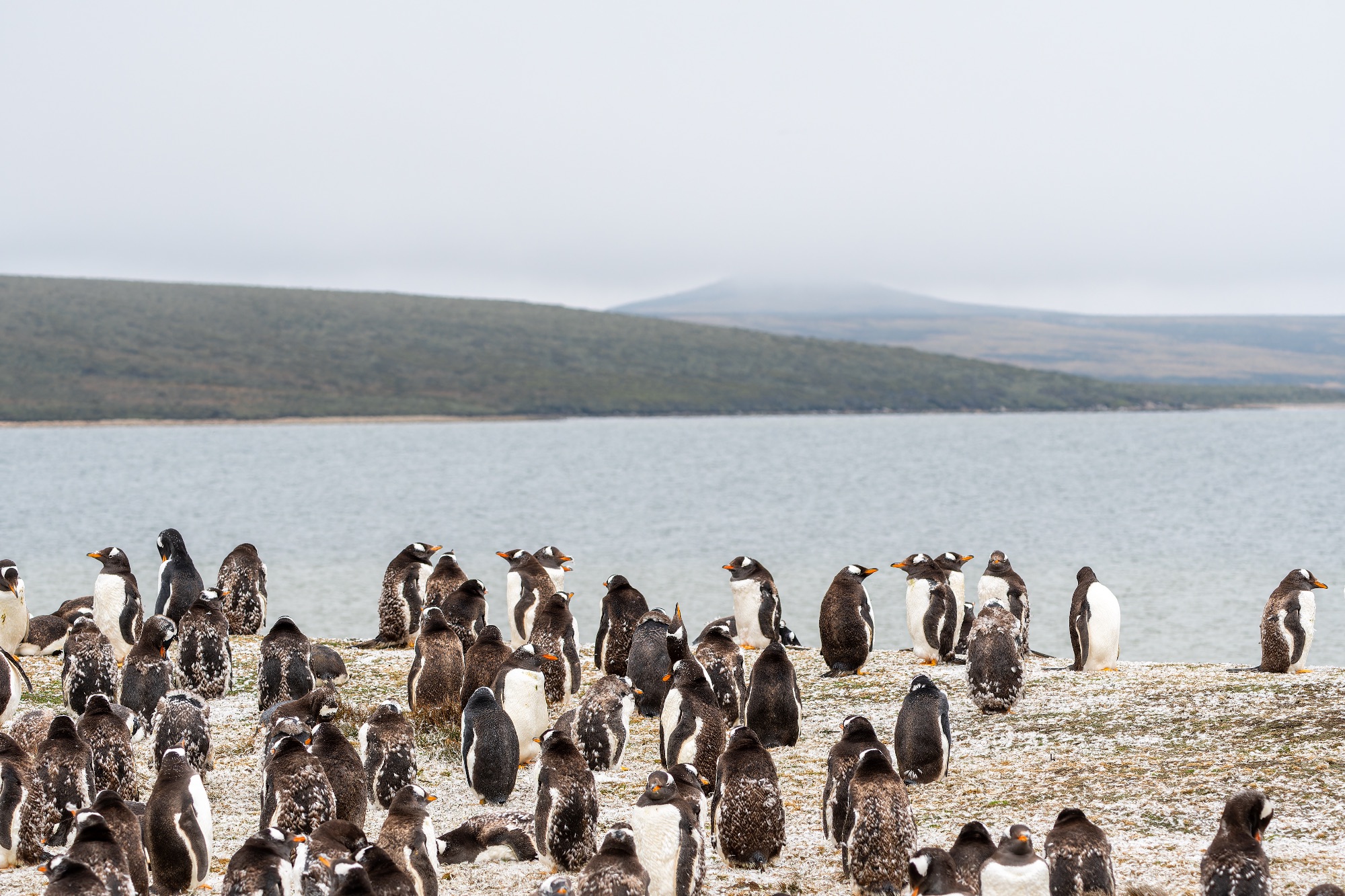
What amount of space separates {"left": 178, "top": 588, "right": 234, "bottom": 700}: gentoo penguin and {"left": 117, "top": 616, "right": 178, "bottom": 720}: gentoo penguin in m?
0.85

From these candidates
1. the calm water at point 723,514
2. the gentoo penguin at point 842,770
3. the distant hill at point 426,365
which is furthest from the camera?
the distant hill at point 426,365

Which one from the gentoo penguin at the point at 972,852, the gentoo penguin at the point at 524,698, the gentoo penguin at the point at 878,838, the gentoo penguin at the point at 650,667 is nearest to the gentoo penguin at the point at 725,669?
the gentoo penguin at the point at 650,667

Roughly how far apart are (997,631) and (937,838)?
13.1 ft

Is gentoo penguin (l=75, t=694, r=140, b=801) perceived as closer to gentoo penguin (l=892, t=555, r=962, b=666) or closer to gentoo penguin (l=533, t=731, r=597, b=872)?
gentoo penguin (l=533, t=731, r=597, b=872)

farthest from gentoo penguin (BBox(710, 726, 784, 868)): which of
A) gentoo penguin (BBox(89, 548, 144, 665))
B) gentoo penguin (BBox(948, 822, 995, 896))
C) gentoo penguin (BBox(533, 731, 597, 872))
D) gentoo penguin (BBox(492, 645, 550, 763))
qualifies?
gentoo penguin (BBox(89, 548, 144, 665))

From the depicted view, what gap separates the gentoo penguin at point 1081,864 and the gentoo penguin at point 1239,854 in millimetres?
530

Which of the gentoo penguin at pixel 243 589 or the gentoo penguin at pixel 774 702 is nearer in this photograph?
the gentoo penguin at pixel 774 702

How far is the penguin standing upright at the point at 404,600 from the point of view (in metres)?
16.8

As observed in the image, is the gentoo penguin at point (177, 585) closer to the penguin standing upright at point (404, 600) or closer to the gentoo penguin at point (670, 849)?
the penguin standing upright at point (404, 600)

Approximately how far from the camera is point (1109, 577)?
34.2 metres

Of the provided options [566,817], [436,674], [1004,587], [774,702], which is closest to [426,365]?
[1004,587]

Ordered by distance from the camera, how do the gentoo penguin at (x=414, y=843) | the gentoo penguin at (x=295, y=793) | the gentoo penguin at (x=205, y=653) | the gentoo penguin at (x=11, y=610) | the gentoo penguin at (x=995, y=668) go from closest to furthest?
the gentoo penguin at (x=414, y=843) → the gentoo penguin at (x=295, y=793) → the gentoo penguin at (x=995, y=668) → the gentoo penguin at (x=205, y=653) → the gentoo penguin at (x=11, y=610)

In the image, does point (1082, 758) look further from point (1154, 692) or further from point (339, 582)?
point (339, 582)

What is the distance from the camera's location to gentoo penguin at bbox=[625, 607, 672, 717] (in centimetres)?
1326
